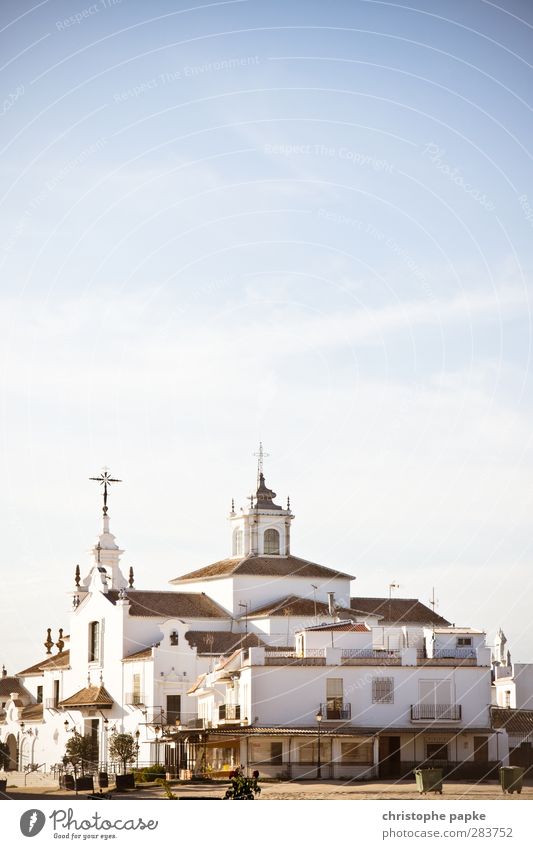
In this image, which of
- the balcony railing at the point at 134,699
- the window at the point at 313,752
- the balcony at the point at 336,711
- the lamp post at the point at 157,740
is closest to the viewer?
the window at the point at 313,752

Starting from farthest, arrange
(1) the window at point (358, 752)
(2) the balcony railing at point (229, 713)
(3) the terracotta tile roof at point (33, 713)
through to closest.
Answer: (3) the terracotta tile roof at point (33, 713) < (2) the balcony railing at point (229, 713) < (1) the window at point (358, 752)

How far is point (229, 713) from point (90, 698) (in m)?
13.8

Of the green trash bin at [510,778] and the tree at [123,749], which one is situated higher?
A: the tree at [123,749]

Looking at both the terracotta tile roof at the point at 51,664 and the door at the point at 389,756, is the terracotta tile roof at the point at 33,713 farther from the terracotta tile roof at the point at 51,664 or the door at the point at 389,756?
the door at the point at 389,756

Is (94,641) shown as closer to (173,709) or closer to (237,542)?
(173,709)

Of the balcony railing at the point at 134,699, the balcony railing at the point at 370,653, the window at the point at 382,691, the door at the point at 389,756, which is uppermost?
the balcony railing at the point at 370,653

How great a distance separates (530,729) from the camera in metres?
64.8

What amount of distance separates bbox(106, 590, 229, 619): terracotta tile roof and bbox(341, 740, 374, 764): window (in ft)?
61.7

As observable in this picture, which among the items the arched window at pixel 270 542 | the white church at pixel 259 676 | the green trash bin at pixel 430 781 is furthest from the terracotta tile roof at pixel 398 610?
the green trash bin at pixel 430 781

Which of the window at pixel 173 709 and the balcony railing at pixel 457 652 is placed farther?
the window at pixel 173 709

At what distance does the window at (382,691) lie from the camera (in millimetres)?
56969

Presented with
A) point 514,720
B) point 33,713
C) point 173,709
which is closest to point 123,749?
point 173,709

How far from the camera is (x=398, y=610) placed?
77.4m

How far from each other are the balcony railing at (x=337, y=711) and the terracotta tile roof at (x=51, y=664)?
74.5 ft
